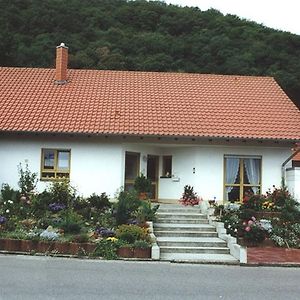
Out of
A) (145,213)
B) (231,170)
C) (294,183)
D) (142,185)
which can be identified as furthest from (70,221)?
(294,183)

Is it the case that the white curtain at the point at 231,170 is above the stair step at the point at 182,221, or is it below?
above

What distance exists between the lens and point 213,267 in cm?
1366

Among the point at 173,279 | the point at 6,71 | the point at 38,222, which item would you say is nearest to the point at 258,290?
the point at 173,279

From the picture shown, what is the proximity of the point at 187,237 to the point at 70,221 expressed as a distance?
389cm

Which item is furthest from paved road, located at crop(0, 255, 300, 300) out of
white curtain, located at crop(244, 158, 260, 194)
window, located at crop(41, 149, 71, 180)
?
white curtain, located at crop(244, 158, 260, 194)

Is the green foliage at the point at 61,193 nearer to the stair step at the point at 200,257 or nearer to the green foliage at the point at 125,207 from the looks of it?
the green foliage at the point at 125,207

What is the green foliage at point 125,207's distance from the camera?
16.6m

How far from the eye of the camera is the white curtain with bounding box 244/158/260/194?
71.3 ft

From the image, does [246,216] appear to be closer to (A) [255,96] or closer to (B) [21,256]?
(B) [21,256]

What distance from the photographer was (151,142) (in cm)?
2166

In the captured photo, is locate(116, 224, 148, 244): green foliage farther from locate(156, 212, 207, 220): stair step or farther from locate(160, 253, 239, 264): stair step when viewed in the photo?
locate(156, 212, 207, 220): stair step

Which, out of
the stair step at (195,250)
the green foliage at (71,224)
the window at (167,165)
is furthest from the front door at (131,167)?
the stair step at (195,250)

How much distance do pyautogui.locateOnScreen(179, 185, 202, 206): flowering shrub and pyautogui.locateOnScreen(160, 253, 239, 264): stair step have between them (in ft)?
18.1

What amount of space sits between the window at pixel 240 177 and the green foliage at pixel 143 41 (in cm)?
2121
